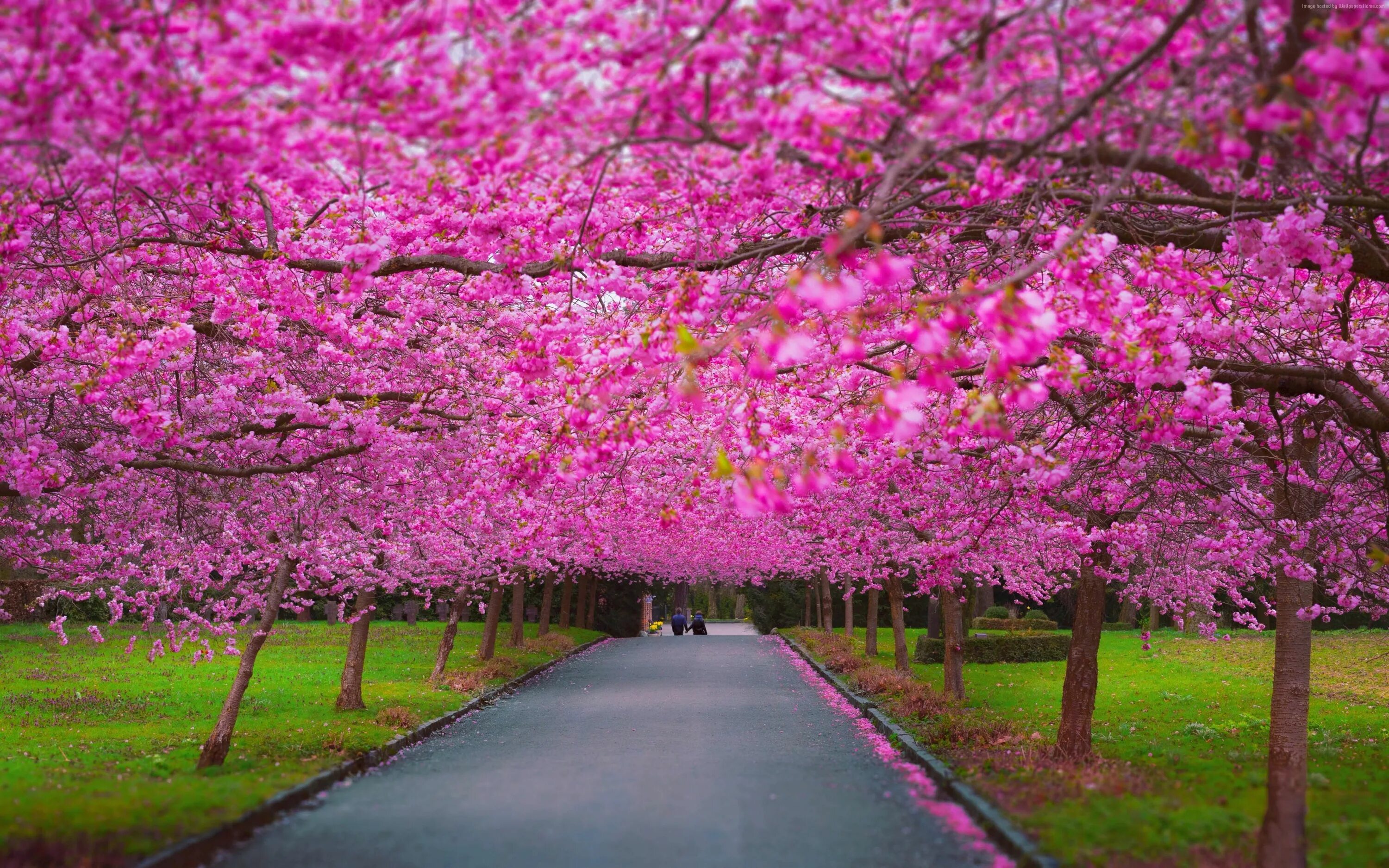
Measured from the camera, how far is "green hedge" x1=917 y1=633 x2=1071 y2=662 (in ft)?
93.0

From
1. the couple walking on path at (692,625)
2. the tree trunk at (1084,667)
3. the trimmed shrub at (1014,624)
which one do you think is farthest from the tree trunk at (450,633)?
the couple walking on path at (692,625)

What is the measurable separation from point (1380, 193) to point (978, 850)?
197 inches

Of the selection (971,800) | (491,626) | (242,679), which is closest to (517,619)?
(491,626)

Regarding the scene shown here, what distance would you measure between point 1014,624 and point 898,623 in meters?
15.3

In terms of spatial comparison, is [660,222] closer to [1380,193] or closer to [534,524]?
[534,524]

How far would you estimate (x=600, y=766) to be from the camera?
36.3 feet

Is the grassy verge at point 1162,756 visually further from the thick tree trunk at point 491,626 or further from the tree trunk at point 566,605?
the tree trunk at point 566,605

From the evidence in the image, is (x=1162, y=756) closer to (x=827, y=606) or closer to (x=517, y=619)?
(x=517, y=619)

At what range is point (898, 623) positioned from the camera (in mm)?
22000

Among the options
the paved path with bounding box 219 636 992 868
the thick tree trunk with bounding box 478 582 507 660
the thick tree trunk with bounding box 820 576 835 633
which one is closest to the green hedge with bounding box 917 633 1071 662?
the thick tree trunk with bounding box 820 576 835 633

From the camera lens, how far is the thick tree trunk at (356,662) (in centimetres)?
1595

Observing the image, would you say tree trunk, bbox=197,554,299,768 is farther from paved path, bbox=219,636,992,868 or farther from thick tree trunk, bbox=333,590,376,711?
thick tree trunk, bbox=333,590,376,711

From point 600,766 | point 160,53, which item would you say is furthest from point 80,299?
point 600,766

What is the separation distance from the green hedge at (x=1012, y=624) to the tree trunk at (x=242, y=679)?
25984 millimetres
